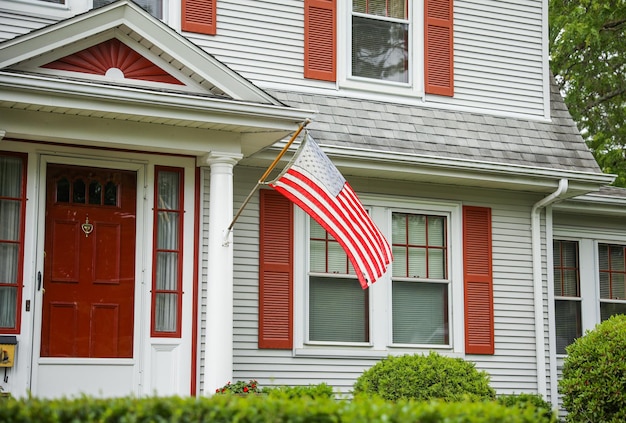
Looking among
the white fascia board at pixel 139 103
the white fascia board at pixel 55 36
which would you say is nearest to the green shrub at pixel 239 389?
the white fascia board at pixel 139 103

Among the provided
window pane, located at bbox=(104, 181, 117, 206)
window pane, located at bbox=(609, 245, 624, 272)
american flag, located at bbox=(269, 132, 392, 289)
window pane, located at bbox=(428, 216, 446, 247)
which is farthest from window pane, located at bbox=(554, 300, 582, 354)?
window pane, located at bbox=(104, 181, 117, 206)

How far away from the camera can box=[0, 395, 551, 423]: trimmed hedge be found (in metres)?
5.03

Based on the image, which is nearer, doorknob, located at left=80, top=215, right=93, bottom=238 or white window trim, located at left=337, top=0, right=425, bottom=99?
doorknob, located at left=80, top=215, right=93, bottom=238

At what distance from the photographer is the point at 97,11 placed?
940 centimetres

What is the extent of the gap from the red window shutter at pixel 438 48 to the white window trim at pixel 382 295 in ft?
5.23

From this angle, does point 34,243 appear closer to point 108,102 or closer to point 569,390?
point 108,102

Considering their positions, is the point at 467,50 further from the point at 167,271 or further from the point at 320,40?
the point at 167,271

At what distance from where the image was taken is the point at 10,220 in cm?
990

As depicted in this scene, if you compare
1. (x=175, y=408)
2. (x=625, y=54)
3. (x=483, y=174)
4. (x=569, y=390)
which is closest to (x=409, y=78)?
(x=483, y=174)

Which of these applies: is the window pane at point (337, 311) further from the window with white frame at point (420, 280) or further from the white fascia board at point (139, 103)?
the white fascia board at point (139, 103)

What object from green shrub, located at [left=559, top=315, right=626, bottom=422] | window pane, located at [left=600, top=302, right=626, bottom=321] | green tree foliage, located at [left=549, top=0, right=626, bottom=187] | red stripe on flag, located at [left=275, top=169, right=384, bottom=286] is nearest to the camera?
red stripe on flag, located at [left=275, top=169, right=384, bottom=286]

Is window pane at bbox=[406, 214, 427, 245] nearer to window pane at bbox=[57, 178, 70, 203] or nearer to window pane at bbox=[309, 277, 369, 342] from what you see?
window pane at bbox=[309, 277, 369, 342]

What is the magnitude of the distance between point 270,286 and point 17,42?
3893 millimetres

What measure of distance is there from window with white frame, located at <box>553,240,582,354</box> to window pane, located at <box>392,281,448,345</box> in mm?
2230
